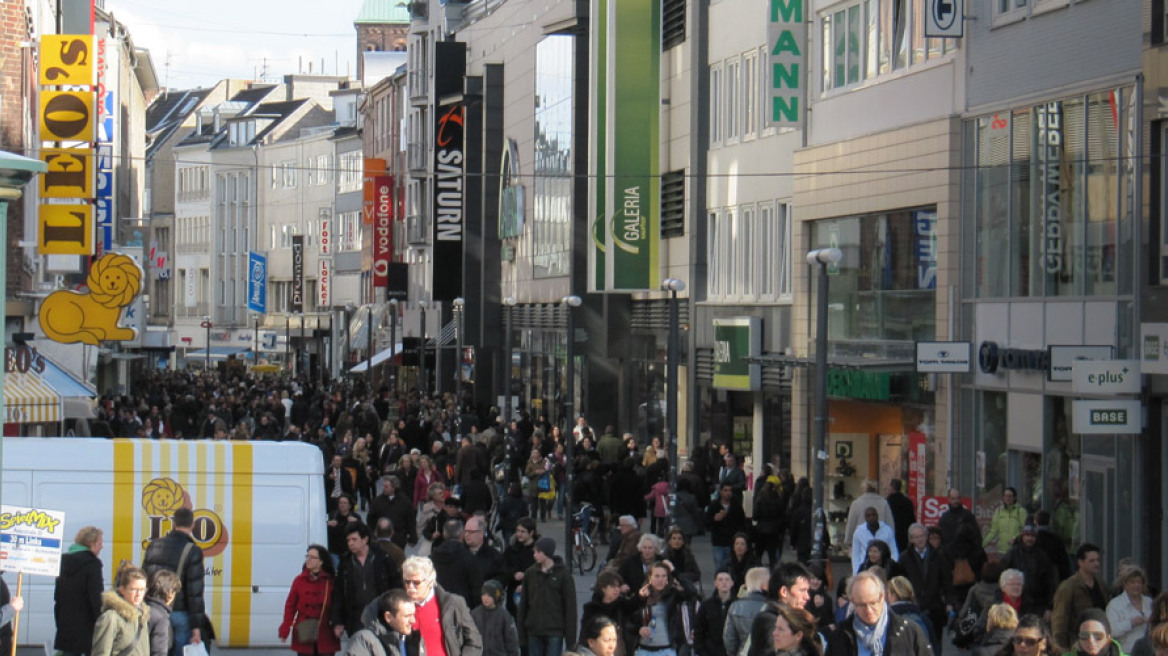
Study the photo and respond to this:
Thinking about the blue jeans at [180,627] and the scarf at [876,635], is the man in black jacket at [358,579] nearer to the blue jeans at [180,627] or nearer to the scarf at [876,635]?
the blue jeans at [180,627]

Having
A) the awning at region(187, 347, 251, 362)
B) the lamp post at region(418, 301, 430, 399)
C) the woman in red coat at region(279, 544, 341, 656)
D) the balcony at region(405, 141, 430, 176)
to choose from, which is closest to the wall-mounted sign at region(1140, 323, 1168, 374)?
the woman in red coat at region(279, 544, 341, 656)

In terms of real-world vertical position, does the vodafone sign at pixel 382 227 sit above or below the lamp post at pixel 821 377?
above

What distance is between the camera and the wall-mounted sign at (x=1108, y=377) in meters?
20.1

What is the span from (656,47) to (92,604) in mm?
26687

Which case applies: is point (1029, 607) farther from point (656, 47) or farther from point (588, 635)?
point (656, 47)

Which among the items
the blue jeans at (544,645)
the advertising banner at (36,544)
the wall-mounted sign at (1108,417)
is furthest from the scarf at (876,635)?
the wall-mounted sign at (1108,417)

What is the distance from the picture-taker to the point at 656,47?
3953 cm

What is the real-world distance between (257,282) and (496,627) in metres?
94.2

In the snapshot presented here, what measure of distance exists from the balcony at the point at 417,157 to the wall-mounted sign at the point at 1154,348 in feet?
153

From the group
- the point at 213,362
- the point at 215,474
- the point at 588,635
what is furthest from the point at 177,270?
the point at 588,635

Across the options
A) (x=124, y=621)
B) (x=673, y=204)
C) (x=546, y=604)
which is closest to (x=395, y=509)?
(x=546, y=604)

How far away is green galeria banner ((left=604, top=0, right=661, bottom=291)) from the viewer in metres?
39.4

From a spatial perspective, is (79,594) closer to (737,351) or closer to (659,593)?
(659,593)

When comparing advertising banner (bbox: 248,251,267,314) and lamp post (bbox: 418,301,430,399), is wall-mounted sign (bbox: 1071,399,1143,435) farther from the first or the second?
advertising banner (bbox: 248,251,267,314)
